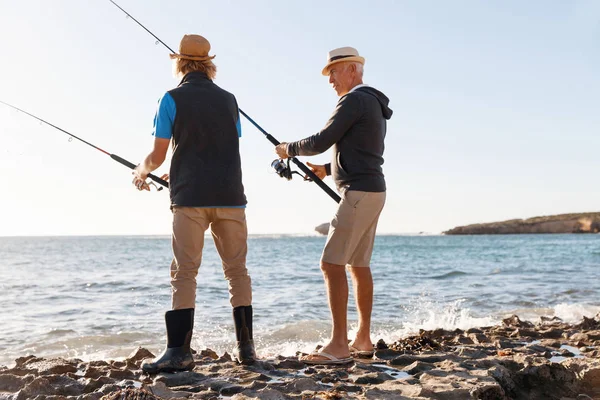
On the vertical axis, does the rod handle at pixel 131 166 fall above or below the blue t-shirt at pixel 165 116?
below

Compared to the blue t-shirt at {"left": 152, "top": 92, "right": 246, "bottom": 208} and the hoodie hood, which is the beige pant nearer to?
the blue t-shirt at {"left": 152, "top": 92, "right": 246, "bottom": 208}

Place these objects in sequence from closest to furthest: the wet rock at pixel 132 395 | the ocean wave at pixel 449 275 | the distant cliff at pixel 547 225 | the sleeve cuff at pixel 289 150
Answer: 1. the wet rock at pixel 132 395
2. the sleeve cuff at pixel 289 150
3. the ocean wave at pixel 449 275
4. the distant cliff at pixel 547 225

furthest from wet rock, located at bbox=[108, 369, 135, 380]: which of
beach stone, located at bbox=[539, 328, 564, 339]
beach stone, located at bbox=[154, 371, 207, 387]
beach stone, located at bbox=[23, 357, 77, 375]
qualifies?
beach stone, located at bbox=[539, 328, 564, 339]

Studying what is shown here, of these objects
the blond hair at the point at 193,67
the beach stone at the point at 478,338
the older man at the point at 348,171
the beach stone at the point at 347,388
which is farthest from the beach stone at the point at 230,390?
the beach stone at the point at 478,338

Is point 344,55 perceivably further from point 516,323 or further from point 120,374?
point 516,323

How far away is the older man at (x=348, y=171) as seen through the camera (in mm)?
4297

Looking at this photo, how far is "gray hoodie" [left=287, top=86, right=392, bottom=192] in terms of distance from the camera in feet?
14.0

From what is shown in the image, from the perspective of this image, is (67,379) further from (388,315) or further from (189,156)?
(388,315)

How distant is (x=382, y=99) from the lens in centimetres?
446

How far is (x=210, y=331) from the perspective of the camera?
24.9ft

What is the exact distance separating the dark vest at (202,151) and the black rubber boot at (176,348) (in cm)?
72

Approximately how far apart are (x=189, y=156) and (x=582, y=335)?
4039 millimetres

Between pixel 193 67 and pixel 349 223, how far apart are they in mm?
1507

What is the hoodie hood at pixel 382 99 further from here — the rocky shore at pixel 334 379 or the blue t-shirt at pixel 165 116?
the rocky shore at pixel 334 379
